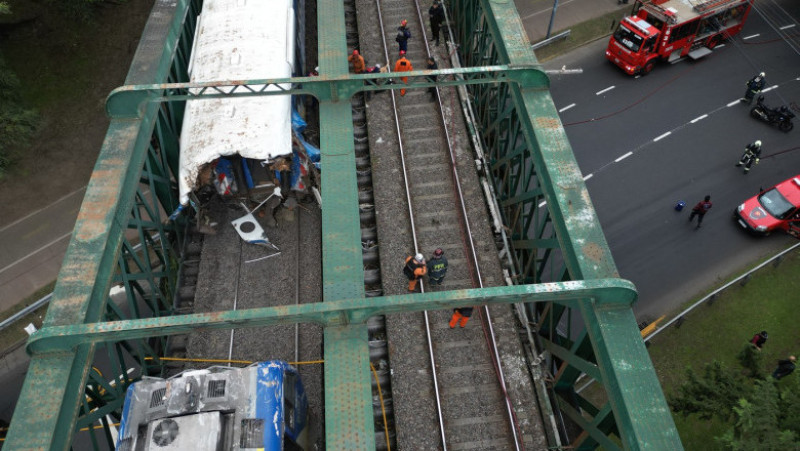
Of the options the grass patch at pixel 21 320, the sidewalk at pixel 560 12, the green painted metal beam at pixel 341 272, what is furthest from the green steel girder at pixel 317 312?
the sidewalk at pixel 560 12

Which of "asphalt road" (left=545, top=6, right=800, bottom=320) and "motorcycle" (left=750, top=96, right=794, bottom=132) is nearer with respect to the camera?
"asphalt road" (left=545, top=6, right=800, bottom=320)

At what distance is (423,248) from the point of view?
48.9 feet

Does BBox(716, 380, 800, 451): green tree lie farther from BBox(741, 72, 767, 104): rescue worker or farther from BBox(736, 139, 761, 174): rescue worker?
BBox(741, 72, 767, 104): rescue worker

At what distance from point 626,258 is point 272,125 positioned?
14723 mm

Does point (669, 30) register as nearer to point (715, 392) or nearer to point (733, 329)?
point (733, 329)

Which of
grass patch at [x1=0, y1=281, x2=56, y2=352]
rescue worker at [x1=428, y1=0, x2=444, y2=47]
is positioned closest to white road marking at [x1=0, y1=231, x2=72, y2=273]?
grass patch at [x1=0, y1=281, x2=56, y2=352]

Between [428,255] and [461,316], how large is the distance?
2.34m

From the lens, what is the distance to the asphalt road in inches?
824

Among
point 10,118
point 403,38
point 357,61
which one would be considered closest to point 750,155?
point 403,38

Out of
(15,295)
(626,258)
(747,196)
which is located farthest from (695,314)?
(15,295)

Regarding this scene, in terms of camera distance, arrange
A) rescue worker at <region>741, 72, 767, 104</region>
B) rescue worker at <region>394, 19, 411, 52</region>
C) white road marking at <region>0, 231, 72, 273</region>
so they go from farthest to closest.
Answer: rescue worker at <region>741, 72, 767, 104</region>
white road marking at <region>0, 231, 72, 273</region>
rescue worker at <region>394, 19, 411, 52</region>

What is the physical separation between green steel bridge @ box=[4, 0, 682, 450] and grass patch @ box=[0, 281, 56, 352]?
8287mm

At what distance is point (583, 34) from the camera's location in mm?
29484

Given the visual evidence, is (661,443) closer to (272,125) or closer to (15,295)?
(272,125)
